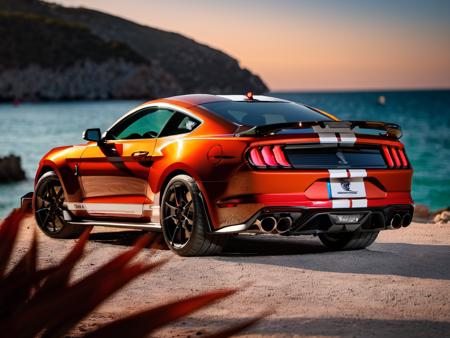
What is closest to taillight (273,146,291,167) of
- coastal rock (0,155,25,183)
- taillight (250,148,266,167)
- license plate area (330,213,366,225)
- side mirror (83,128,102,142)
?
taillight (250,148,266,167)

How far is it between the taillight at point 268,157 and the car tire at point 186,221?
2.17 ft

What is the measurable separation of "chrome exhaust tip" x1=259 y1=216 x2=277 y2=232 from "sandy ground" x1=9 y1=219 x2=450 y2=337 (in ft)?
1.16

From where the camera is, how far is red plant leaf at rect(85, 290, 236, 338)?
1.78 metres

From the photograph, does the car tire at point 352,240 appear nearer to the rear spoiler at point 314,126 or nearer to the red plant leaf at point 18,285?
the rear spoiler at point 314,126

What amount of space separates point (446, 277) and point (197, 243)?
210 cm

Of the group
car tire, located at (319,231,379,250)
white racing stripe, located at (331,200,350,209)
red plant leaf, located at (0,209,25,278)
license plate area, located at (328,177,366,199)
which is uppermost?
red plant leaf, located at (0,209,25,278)

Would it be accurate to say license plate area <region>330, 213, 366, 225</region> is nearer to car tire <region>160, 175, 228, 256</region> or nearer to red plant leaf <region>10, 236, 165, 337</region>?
car tire <region>160, 175, 228, 256</region>

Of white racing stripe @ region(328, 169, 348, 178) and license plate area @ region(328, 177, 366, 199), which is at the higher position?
white racing stripe @ region(328, 169, 348, 178)

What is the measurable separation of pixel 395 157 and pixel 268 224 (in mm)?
1449

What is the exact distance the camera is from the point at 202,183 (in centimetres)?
768

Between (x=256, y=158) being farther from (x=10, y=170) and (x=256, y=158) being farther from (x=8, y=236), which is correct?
(x=10, y=170)

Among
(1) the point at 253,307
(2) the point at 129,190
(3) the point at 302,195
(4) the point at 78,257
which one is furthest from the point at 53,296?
(2) the point at 129,190

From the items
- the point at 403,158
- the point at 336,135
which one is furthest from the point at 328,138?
the point at 403,158

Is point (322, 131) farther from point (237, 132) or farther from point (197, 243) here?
point (197, 243)
